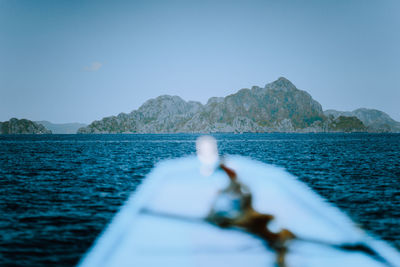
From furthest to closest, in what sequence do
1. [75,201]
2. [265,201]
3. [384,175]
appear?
[384,175]
[75,201]
[265,201]

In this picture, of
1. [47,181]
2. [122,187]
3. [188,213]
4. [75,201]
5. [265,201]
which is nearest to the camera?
[188,213]

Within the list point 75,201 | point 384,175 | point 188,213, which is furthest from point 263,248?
point 384,175

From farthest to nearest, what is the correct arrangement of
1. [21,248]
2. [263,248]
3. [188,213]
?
[188,213] < [21,248] < [263,248]

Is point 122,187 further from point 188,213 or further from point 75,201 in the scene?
point 188,213

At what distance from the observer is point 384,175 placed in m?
27.1

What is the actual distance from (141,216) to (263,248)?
5789 millimetres

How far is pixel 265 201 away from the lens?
1367cm

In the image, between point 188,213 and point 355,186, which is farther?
point 355,186

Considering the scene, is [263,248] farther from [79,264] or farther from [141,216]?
[141,216]

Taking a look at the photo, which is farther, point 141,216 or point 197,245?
point 141,216

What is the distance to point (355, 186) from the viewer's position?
21.5 m

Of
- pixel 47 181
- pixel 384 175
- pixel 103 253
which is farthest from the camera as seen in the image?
pixel 384 175

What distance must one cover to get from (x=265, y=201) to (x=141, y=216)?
5.79 m

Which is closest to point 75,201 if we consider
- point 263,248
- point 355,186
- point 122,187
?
point 122,187
